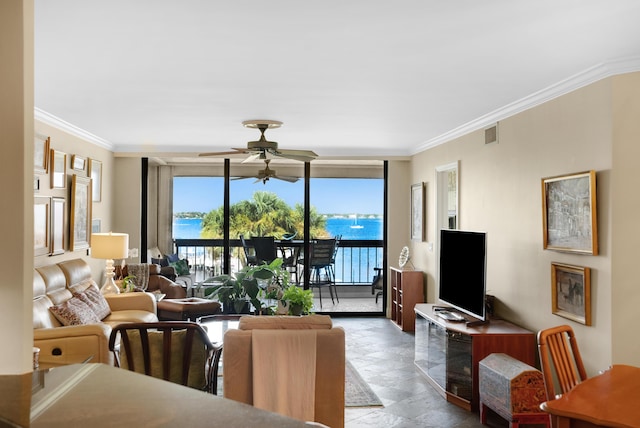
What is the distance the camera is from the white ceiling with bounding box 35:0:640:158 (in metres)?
2.72

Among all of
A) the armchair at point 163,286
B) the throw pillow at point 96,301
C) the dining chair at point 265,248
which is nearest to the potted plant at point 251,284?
the armchair at point 163,286

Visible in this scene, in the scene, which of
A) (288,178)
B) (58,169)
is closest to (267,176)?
(288,178)

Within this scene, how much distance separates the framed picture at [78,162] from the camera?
642cm

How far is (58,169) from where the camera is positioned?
599 cm

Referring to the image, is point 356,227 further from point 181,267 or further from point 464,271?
point 464,271

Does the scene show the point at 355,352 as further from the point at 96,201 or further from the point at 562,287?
the point at 96,201

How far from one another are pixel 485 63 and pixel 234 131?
362 centimetres

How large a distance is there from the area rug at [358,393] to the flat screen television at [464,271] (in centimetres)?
112

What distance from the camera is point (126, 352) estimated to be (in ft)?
12.1

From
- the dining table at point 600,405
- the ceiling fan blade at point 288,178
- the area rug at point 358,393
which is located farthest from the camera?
the ceiling fan blade at point 288,178

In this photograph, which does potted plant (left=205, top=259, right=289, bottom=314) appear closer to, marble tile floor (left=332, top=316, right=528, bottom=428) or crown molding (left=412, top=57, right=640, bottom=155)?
marble tile floor (left=332, top=316, right=528, bottom=428)

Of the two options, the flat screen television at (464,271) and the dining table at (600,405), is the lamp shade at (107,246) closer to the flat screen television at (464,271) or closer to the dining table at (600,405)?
the flat screen television at (464,271)

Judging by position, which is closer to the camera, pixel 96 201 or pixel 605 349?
pixel 605 349

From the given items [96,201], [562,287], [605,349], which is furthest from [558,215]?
[96,201]
